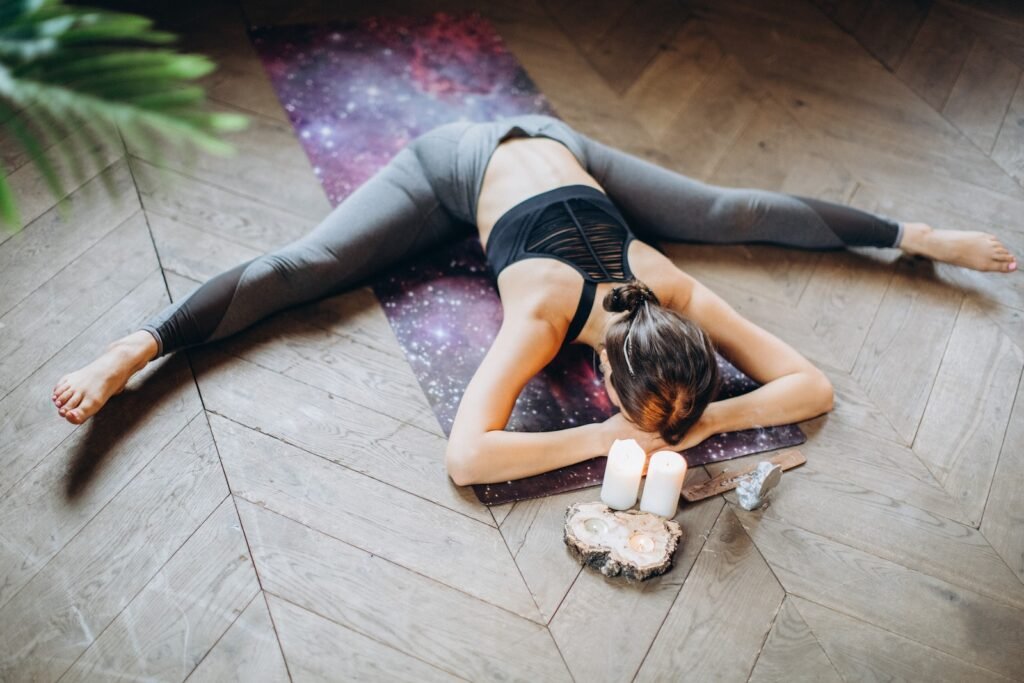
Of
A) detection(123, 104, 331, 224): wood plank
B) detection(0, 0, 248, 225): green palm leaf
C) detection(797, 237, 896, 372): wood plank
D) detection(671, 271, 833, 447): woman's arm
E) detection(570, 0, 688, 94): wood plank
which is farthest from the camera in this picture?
detection(570, 0, 688, 94): wood plank

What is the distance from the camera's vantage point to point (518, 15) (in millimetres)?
2406

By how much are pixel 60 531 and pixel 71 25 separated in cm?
104

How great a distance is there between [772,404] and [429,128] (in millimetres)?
1090

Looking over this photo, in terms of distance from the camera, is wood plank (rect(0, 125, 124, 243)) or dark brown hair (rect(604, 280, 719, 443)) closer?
dark brown hair (rect(604, 280, 719, 443))

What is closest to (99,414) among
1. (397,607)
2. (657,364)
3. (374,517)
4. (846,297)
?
(374,517)

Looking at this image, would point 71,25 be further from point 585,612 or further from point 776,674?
point 776,674

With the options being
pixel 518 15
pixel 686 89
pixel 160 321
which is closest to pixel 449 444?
pixel 160 321

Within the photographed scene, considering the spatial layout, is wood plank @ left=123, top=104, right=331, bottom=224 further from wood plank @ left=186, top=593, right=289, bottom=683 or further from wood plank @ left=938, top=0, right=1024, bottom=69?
wood plank @ left=938, top=0, right=1024, bottom=69

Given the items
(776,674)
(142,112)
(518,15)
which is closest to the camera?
(142,112)

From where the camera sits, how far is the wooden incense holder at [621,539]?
1.36m

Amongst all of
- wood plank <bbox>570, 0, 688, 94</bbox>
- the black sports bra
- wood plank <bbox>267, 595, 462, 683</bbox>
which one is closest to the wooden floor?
wood plank <bbox>267, 595, 462, 683</bbox>

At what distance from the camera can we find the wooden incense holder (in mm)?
1360

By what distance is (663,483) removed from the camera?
4.50ft

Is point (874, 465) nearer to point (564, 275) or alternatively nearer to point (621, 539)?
point (621, 539)
